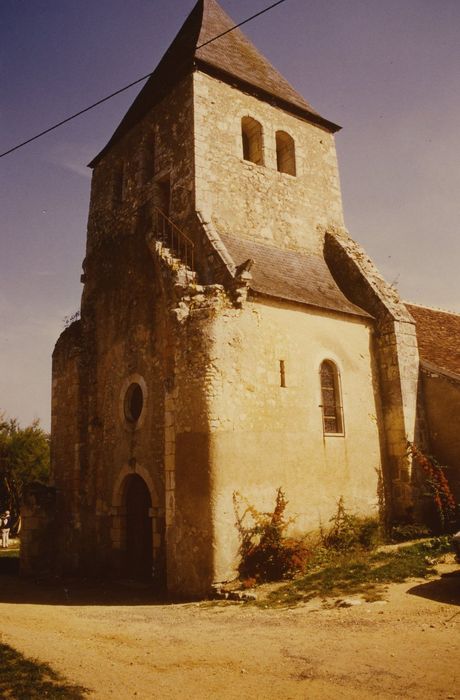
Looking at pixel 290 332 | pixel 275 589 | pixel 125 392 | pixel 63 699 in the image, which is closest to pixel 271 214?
pixel 290 332

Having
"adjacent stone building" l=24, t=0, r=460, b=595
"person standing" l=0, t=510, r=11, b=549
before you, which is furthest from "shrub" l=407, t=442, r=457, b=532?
"person standing" l=0, t=510, r=11, b=549

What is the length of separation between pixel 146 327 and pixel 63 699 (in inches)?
333

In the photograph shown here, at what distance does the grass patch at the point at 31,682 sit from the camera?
441 cm

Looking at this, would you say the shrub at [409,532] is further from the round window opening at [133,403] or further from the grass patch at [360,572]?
the round window opening at [133,403]

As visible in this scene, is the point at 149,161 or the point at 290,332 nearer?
the point at 290,332

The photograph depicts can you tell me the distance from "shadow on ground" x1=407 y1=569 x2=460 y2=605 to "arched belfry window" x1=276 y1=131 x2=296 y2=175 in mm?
10738

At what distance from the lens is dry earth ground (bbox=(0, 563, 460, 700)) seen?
4.53 m

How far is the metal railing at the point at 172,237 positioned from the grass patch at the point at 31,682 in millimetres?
7964

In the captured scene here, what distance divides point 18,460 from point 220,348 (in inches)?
765

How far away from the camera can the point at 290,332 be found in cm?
1069

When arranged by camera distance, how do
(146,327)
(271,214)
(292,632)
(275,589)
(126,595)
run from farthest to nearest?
(271,214) → (146,327) → (126,595) → (275,589) → (292,632)

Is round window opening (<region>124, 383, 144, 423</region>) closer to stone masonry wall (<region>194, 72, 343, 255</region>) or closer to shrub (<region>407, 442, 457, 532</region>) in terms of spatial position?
stone masonry wall (<region>194, 72, 343, 255</region>)

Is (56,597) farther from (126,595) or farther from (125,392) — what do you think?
(125,392)

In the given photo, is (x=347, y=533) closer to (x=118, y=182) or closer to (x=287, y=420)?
(x=287, y=420)
